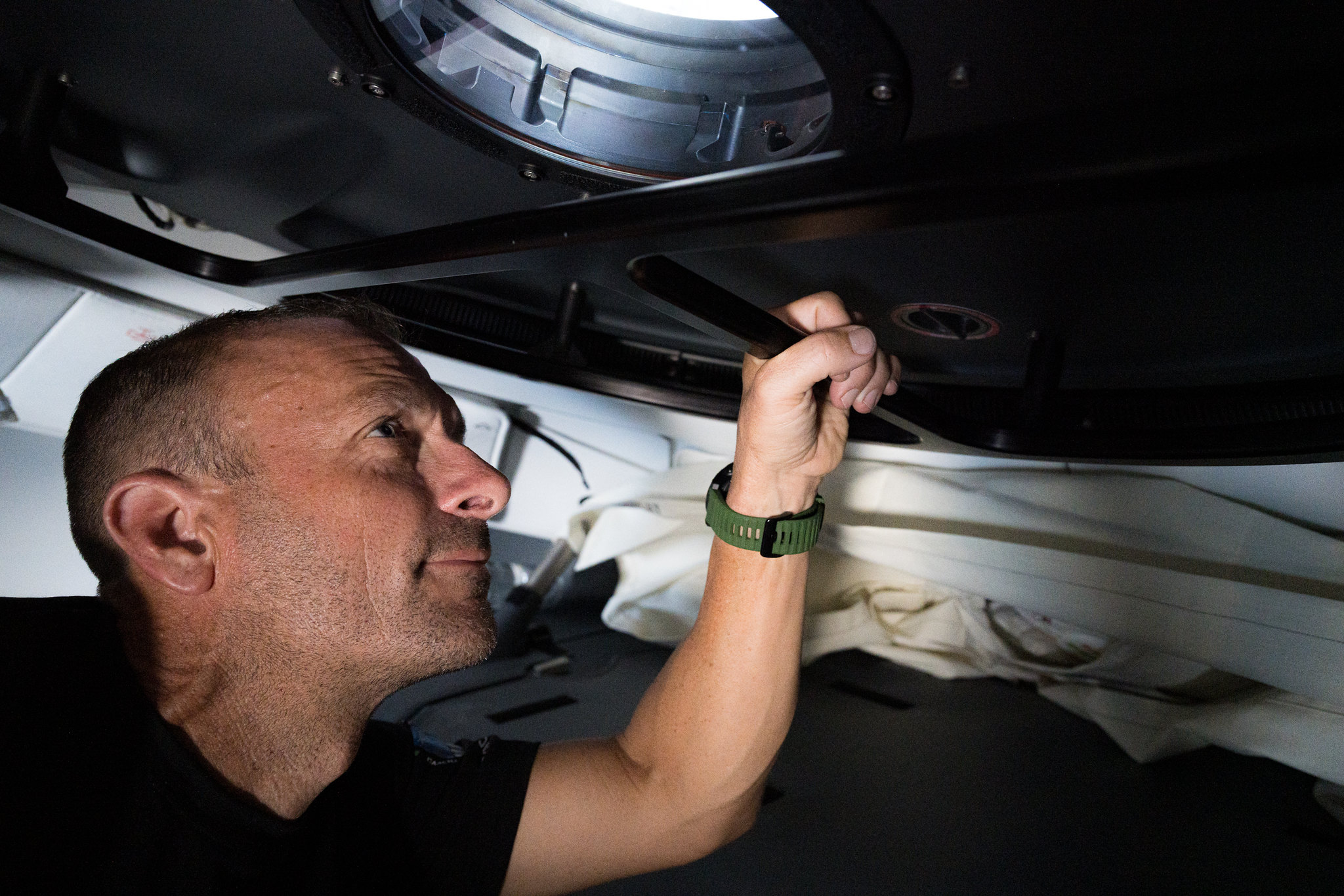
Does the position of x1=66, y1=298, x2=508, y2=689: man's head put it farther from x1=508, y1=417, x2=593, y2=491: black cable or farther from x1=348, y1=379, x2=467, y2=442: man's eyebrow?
x1=508, y1=417, x2=593, y2=491: black cable

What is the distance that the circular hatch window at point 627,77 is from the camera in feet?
1.91

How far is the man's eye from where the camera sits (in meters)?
0.77

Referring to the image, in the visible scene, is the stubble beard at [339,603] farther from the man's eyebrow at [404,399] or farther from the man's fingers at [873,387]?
the man's fingers at [873,387]

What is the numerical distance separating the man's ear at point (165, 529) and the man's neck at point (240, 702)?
0.06 metres

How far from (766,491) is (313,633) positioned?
406mm

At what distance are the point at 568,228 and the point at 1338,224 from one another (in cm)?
46

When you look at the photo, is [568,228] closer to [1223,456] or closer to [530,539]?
[1223,456]

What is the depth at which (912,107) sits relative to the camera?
0.51 meters

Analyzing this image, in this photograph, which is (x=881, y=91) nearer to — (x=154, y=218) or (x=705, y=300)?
(x=705, y=300)

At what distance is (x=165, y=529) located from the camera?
71 cm

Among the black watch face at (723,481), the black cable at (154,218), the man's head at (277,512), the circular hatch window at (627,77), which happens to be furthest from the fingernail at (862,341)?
the black cable at (154,218)

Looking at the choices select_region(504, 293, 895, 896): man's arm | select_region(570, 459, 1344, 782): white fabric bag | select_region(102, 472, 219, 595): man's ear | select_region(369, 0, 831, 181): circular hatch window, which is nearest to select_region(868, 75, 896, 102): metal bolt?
select_region(369, 0, 831, 181): circular hatch window

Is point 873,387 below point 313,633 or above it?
above

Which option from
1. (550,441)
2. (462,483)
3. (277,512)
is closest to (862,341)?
(462,483)
